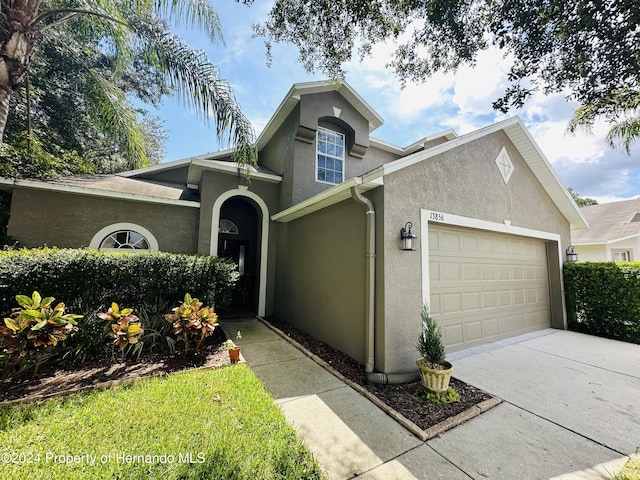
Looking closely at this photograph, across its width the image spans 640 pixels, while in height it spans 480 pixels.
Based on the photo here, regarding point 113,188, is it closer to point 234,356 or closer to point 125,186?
point 125,186

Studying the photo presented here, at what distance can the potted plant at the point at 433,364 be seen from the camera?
146 inches

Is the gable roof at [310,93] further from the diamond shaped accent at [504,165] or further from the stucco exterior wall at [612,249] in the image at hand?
the stucco exterior wall at [612,249]

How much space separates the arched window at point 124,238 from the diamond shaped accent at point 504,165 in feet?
31.0

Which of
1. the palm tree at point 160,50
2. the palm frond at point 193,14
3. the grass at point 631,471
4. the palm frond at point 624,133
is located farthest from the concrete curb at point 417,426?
the palm frond at point 624,133

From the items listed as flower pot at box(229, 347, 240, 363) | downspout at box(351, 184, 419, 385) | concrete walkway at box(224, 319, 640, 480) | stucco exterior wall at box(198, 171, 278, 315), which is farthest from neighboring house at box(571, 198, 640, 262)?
flower pot at box(229, 347, 240, 363)

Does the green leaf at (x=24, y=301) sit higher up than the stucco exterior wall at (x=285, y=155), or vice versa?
the stucco exterior wall at (x=285, y=155)

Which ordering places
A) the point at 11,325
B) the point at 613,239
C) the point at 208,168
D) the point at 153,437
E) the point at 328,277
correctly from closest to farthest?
the point at 153,437 → the point at 11,325 → the point at 328,277 → the point at 208,168 → the point at 613,239

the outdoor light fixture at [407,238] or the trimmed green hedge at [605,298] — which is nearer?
the outdoor light fixture at [407,238]

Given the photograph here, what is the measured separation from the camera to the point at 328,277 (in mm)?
5852

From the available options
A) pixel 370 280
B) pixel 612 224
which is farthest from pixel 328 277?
pixel 612 224

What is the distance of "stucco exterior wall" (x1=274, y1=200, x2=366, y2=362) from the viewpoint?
493 cm

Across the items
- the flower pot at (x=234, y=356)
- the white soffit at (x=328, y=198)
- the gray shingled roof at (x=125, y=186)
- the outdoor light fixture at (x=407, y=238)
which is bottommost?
the flower pot at (x=234, y=356)

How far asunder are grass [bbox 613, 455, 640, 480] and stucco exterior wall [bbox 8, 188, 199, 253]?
8.84m

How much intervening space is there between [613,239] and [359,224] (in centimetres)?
1789
